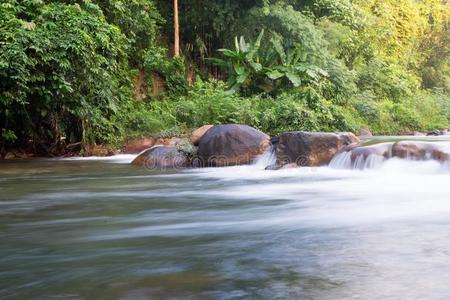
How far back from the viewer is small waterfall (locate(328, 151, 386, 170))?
10484mm

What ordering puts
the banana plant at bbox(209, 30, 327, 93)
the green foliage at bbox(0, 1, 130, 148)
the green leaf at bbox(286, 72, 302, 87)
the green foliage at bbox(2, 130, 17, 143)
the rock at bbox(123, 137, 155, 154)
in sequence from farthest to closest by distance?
the banana plant at bbox(209, 30, 327, 93)
the green leaf at bbox(286, 72, 302, 87)
the rock at bbox(123, 137, 155, 154)
the green foliage at bbox(2, 130, 17, 143)
the green foliage at bbox(0, 1, 130, 148)

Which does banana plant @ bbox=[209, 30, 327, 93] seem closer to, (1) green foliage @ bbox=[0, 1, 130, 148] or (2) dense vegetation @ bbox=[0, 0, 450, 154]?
(2) dense vegetation @ bbox=[0, 0, 450, 154]

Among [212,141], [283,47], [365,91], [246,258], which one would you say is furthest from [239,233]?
[365,91]

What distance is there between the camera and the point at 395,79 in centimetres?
Result: 2600

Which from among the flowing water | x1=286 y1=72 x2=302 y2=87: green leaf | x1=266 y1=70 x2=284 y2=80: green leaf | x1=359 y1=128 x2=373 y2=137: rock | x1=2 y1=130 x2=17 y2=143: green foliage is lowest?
x1=359 y1=128 x2=373 y2=137: rock

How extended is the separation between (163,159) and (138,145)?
11.9 ft

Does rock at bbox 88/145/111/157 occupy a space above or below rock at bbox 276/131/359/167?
below

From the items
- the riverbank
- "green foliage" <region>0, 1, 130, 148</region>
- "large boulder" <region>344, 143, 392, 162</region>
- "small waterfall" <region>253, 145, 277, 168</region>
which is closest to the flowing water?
"large boulder" <region>344, 143, 392, 162</region>

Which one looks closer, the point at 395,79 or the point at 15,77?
the point at 15,77

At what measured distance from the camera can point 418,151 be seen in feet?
34.2

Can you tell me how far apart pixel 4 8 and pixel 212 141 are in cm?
499

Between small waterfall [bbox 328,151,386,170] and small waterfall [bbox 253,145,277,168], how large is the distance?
1199 mm

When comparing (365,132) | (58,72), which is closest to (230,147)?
(58,72)

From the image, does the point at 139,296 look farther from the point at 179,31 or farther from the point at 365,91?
the point at 365,91
